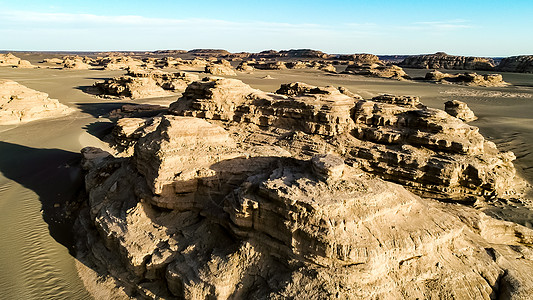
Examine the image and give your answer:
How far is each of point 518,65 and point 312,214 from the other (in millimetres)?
87605

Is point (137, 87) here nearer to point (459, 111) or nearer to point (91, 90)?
point (91, 90)

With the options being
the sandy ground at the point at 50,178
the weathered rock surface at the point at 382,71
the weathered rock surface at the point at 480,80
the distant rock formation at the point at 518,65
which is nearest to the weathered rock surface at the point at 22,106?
the sandy ground at the point at 50,178

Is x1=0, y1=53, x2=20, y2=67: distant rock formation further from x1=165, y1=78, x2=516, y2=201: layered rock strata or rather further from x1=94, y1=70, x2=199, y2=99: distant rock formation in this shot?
x1=165, y1=78, x2=516, y2=201: layered rock strata

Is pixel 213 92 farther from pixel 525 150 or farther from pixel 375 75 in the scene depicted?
pixel 375 75

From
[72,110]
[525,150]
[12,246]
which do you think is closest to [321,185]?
[12,246]

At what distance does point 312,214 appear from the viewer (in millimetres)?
6078

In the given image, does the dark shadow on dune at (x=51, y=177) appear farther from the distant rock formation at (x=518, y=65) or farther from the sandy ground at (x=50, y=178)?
the distant rock formation at (x=518, y=65)

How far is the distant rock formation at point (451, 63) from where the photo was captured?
249 feet

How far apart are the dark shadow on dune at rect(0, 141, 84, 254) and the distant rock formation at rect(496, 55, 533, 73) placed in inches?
3452

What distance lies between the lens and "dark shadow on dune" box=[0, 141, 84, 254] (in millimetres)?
10688

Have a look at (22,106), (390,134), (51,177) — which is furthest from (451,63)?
(51,177)

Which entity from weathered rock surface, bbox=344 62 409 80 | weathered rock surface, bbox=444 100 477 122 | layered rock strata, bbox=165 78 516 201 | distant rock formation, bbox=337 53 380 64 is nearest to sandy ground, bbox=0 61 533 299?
weathered rock surface, bbox=444 100 477 122

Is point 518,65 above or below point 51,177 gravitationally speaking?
above

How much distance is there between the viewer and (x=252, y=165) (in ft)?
29.8
